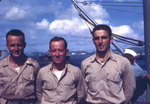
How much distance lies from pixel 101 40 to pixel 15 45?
1688 mm

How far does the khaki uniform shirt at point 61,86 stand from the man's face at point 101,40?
0.65 metres

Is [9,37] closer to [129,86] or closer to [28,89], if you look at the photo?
[28,89]

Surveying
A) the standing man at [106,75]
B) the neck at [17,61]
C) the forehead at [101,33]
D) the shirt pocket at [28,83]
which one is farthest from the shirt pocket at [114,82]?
the neck at [17,61]

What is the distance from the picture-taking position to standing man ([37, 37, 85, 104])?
11.2ft

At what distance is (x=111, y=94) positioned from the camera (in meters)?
3.35

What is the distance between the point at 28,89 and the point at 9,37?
1108 mm

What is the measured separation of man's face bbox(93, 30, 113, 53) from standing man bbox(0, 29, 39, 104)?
1417 mm

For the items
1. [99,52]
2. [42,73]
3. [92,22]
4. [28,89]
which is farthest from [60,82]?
[92,22]

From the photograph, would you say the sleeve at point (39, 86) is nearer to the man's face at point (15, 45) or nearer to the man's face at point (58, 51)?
the man's face at point (58, 51)

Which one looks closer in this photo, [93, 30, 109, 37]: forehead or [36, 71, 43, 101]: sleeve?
[93, 30, 109, 37]: forehead

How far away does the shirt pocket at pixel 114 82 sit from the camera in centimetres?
337

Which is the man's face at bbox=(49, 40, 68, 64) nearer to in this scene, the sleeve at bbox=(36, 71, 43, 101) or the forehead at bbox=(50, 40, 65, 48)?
the forehead at bbox=(50, 40, 65, 48)

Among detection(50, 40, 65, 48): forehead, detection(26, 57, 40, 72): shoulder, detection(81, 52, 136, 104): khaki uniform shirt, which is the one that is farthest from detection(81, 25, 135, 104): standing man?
detection(26, 57, 40, 72): shoulder

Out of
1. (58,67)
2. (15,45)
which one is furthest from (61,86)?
(15,45)
